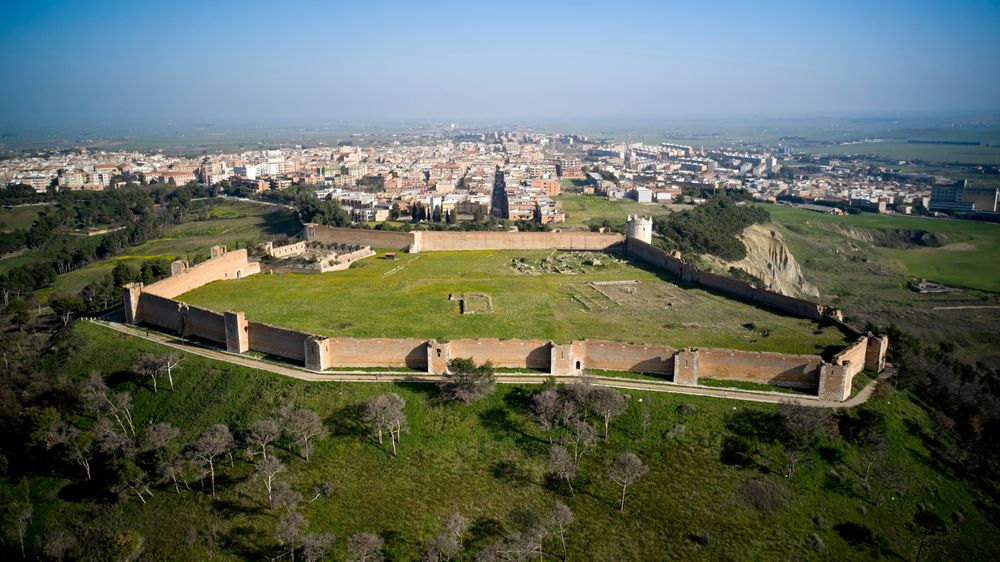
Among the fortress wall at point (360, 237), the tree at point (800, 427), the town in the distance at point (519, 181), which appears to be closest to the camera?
the tree at point (800, 427)

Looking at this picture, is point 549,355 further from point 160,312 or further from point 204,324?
point 160,312

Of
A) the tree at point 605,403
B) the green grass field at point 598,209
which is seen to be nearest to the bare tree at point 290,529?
the tree at point 605,403


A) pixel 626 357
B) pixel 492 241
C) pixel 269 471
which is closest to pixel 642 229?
pixel 492 241

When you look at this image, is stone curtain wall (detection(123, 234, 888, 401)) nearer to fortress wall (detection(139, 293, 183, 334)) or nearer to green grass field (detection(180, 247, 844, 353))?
fortress wall (detection(139, 293, 183, 334))

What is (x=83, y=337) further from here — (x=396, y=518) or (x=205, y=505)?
(x=396, y=518)

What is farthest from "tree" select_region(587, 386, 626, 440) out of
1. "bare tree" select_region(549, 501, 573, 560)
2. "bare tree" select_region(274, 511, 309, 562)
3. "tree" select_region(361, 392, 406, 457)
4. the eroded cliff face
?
the eroded cliff face

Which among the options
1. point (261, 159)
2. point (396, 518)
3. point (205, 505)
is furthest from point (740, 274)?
point (261, 159)

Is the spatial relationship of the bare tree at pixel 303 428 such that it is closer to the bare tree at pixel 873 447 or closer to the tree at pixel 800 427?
the tree at pixel 800 427
